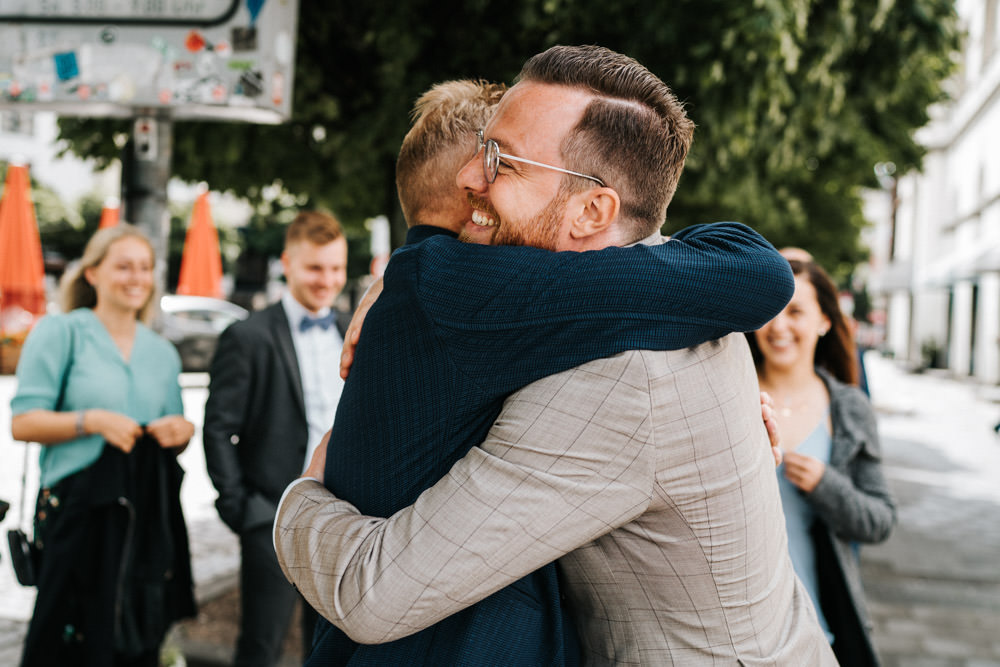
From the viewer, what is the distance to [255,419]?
3.95 metres

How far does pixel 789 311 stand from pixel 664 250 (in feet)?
6.93

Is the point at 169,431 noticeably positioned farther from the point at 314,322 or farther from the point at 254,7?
the point at 254,7

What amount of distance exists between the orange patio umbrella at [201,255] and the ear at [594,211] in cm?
1610

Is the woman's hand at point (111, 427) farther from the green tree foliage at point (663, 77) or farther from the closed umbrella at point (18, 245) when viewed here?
the closed umbrella at point (18, 245)

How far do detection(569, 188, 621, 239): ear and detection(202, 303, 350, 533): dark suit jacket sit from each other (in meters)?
2.75

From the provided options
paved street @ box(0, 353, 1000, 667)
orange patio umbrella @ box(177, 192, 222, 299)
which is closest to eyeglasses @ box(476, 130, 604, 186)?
paved street @ box(0, 353, 1000, 667)

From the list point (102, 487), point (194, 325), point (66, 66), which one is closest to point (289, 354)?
point (102, 487)

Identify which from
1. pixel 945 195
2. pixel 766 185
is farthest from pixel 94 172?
pixel 945 195

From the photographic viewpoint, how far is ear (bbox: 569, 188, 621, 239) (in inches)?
57.0

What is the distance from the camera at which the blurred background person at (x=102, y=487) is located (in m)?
3.65

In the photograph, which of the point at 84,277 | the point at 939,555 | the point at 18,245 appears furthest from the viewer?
the point at 18,245

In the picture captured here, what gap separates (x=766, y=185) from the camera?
670cm

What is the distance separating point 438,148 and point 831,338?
2.28m

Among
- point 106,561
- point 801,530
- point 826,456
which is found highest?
point 826,456
